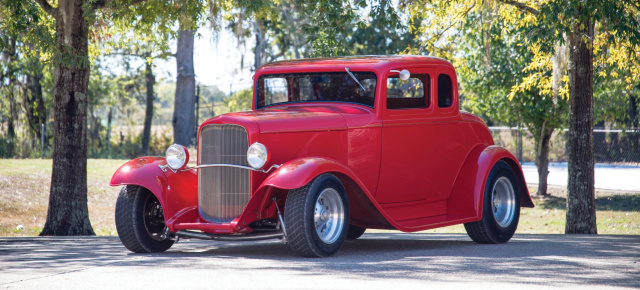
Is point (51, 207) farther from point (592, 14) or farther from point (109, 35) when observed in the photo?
point (592, 14)

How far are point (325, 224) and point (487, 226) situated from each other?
2245 millimetres

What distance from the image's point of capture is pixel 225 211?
22.5 feet

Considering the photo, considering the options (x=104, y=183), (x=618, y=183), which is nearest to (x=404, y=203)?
(x=104, y=183)

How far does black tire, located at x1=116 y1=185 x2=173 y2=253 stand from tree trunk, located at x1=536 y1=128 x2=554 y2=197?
15285 mm

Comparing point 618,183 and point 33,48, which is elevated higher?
point 33,48

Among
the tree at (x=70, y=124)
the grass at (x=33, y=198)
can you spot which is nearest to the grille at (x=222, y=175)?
the tree at (x=70, y=124)

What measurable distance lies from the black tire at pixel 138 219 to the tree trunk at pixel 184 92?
16043 mm

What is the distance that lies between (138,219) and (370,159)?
7.45 ft

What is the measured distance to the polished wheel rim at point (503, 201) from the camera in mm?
8508

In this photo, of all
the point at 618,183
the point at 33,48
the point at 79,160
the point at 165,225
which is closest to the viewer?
the point at 165,225

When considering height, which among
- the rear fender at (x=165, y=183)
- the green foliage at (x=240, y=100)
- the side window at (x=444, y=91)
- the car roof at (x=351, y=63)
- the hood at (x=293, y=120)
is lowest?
the rear fender at (x=165, y=183)

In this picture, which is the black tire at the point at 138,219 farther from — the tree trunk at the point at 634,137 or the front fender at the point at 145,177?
the tree trunk at the point at 634,137

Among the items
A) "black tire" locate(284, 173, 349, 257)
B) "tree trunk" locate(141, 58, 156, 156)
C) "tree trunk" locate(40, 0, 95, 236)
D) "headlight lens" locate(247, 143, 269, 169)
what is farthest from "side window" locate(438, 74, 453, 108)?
"tree trunk" locate(141, 58, 156, 156)

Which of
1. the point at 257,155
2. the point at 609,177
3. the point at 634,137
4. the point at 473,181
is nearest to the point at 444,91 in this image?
the point at 473,181
